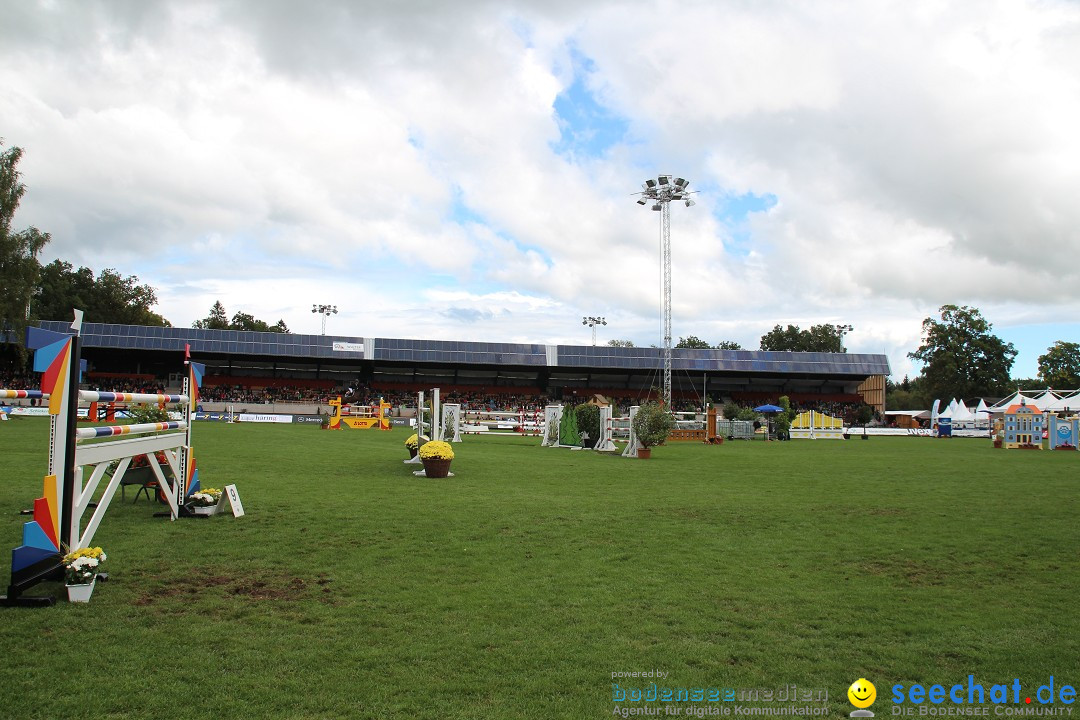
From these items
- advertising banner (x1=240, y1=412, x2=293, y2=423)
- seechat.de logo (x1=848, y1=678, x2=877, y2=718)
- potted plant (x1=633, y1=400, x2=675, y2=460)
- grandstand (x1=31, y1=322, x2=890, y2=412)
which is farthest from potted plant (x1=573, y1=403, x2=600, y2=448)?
grandstand (x1=31, y1=322, x2=890, y2=412)

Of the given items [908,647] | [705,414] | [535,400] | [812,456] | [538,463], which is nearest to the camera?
[908,647]

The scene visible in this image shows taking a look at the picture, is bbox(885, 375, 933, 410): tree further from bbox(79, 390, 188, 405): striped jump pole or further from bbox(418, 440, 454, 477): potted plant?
bbox(79, 390, 188, 405): striped jump pole

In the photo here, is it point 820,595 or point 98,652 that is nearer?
point 98,652

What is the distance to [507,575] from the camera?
5.73 m

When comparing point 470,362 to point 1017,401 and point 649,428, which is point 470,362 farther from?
point 649,428

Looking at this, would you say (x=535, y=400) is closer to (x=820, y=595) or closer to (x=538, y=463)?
(x=538, y=463)

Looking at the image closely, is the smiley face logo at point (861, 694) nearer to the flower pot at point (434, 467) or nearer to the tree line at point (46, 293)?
the flower pot at point (434, 467)

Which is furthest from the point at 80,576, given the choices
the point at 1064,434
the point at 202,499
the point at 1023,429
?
A: the point at 1064,434

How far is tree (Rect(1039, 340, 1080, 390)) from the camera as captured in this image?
72.6m

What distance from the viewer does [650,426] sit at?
1927cm

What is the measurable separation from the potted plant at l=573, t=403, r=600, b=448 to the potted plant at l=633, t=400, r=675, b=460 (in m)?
3.97

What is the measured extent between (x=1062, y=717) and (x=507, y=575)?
146 inches

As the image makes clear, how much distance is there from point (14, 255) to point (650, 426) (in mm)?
32421

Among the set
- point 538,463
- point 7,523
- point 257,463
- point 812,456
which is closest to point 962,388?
point 812,456
